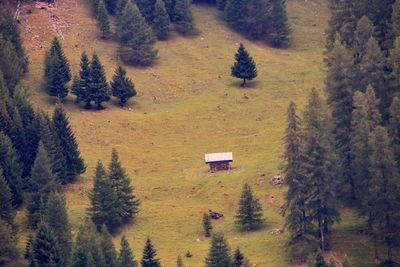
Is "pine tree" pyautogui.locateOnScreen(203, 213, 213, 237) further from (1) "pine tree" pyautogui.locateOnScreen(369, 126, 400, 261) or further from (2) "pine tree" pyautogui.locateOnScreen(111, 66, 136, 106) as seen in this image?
(2) "pine tree" pyautogui.locateOnScreen(111, 66, 136, 106)

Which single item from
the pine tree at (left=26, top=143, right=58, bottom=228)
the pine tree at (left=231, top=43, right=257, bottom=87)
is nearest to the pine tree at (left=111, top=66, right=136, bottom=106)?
the pine tree at (left=231, top=43, right=257, bottom=87)

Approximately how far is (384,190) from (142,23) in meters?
68.4

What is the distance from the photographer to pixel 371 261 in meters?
119

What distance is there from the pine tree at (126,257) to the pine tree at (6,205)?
1409 centimetres

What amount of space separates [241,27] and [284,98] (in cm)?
2666

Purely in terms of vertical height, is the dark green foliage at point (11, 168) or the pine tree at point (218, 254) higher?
the dark green foliage at point (11, 168)

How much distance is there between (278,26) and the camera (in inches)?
7431

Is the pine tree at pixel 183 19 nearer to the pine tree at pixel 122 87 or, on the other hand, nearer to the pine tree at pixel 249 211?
the pine tree at pixel 122 87

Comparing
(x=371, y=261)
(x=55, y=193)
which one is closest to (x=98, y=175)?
(x=55, y=193)

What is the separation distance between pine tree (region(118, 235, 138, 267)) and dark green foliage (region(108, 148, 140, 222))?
15.1 metres

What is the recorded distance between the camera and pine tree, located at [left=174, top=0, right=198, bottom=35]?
618 feet

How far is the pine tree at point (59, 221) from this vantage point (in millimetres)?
124250

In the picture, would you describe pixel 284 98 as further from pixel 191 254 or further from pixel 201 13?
pixel 191 254

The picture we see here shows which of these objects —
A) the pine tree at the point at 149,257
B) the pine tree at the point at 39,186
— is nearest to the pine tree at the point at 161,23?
the pine tree at the point at 39,186
